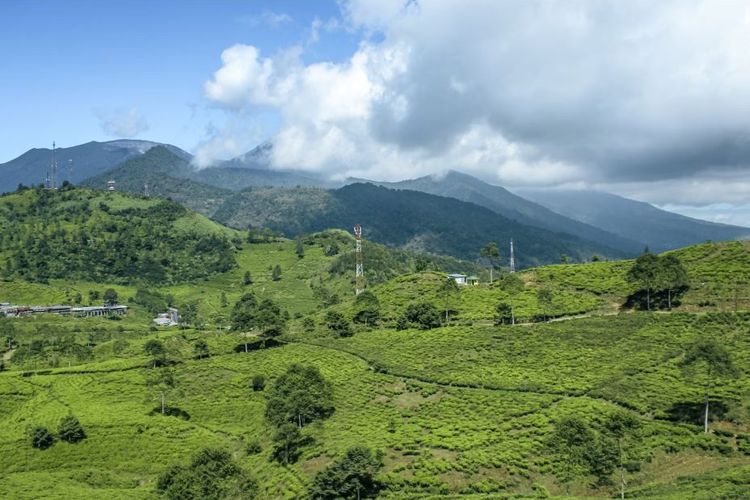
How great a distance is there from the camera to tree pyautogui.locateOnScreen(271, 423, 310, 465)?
218ft

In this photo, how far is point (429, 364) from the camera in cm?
9512

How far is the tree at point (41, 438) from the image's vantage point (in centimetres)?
7775

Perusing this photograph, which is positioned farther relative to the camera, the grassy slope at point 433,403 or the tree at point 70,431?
the tree at point 70,431

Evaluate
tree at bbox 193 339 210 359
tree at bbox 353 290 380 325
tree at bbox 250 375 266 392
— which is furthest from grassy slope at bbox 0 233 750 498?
tree at bbox 353 290 380 325

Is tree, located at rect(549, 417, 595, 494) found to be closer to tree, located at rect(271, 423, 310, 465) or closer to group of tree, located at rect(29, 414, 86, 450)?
tree, located at rect(271, 423, 310, 465)

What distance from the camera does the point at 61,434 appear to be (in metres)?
78.9

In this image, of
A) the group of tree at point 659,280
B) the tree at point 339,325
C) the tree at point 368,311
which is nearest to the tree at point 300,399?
the tree at point 339,325

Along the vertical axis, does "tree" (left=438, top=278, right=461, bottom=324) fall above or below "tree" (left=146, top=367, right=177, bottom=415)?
above

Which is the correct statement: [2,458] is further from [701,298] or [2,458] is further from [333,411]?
[701,298]

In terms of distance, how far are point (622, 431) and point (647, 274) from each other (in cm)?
6212

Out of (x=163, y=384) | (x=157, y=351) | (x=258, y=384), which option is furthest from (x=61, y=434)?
(x=157, y=351)

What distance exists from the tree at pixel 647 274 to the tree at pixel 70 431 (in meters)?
95.1

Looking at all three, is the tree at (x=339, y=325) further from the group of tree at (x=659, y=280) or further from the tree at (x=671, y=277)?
the tree at (x=671, y=277)

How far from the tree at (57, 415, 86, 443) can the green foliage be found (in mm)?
28574
